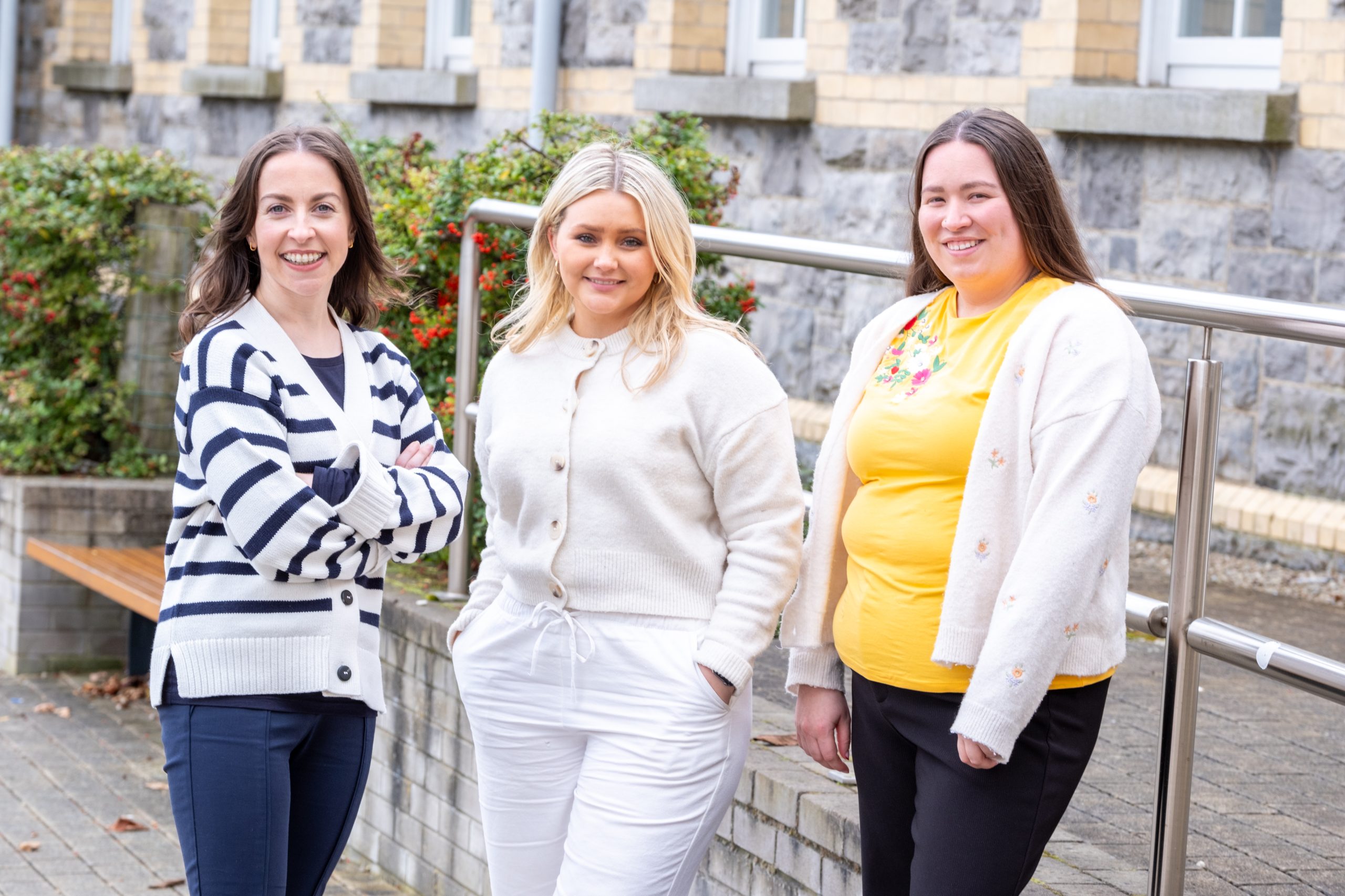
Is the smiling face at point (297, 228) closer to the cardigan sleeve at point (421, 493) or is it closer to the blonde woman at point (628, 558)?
the cardigan sleeve at point (421, 493)

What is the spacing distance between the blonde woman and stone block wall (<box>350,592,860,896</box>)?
544 mm

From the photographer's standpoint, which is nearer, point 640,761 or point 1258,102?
point 640,761

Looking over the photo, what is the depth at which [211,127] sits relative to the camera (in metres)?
14.9

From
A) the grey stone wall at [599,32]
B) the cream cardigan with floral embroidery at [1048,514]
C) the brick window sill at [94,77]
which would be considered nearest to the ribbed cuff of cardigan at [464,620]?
the cream cardigan with floral embroidery at [1048,514]

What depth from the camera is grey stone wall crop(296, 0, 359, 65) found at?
43.0ft

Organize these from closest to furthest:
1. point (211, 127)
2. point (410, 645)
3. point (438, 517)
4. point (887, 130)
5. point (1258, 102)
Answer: point (438, 517) → point (410, 645) → point (1258, 102) → point (887, 130) → point (211, 127)

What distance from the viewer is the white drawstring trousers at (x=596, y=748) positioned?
2799mm

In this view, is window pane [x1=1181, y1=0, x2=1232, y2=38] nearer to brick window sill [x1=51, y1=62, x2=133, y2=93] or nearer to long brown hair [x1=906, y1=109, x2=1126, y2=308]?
long brown hair [x1=906, y1=109, x2=1126, y2=308]

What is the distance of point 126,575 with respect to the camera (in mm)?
6770

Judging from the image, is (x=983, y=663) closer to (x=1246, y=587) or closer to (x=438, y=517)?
(x=438, y=517)

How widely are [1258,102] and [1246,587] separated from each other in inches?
74.0

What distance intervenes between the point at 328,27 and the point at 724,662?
1152 centimetres

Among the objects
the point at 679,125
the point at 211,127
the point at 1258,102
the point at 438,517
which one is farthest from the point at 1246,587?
the point at 211,127

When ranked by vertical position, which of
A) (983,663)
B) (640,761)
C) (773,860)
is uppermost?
(983,663)
